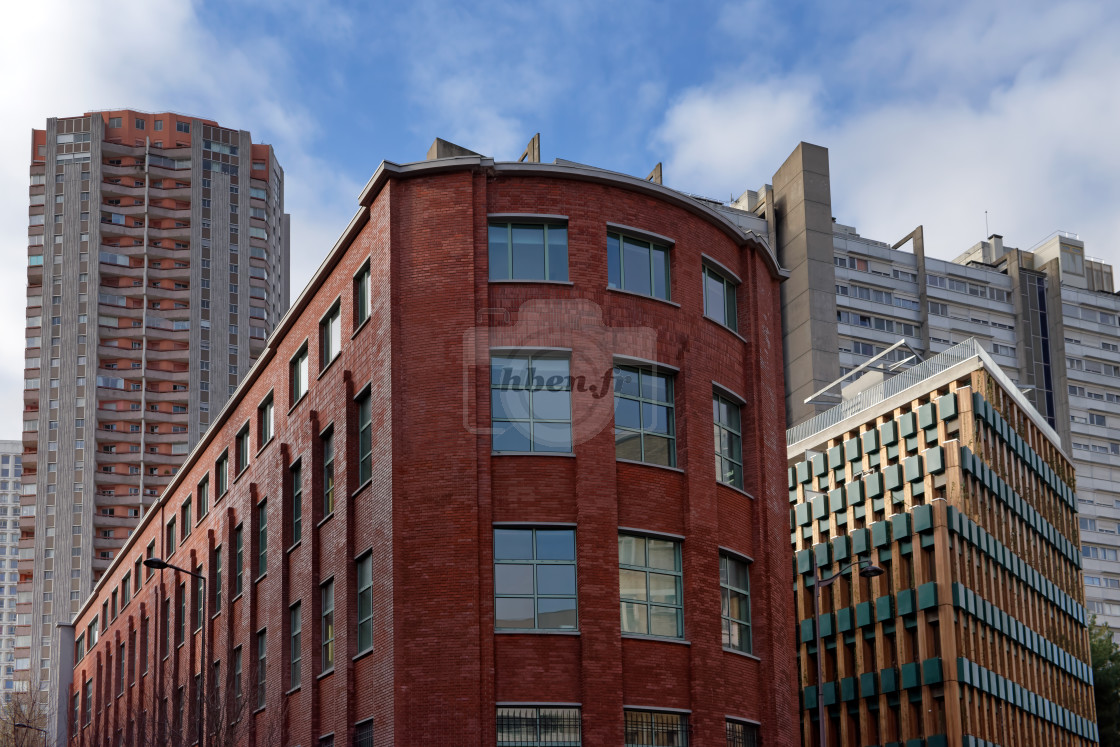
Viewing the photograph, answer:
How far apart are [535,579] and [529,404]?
153 inches

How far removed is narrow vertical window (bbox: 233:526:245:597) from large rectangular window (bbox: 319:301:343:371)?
9.15m

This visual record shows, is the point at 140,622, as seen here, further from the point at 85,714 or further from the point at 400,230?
the point at 400,230

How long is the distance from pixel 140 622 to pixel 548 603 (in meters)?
34.5

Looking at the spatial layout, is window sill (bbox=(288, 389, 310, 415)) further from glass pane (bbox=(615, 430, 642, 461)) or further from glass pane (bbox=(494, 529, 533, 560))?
glass pane (bbox=(615, 430, 642, 461))

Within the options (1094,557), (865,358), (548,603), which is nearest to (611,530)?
(548,603)

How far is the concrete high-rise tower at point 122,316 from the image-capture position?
11025 cm

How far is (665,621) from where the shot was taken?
31.1m

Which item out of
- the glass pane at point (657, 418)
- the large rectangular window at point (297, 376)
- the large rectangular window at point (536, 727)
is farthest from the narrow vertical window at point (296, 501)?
the large rectangular window at point (536, 727)

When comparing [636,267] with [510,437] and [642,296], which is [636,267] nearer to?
[642,296]

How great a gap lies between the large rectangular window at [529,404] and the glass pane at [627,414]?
124cm

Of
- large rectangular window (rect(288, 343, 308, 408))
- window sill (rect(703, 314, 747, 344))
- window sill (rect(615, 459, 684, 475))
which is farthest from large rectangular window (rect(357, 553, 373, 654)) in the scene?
window sill (rect(703, 314, 747, 344))

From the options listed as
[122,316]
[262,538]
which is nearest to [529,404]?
→ [262,538]

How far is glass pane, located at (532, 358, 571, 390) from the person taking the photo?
31.4 meters

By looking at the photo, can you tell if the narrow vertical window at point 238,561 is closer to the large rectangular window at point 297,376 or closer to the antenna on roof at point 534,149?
the large rectangular window at point 297,376
